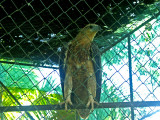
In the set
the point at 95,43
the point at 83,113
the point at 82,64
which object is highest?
the point at 95,43

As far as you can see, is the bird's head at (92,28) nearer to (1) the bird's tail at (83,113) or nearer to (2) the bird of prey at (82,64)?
(2) the bird of prey at (82,64)

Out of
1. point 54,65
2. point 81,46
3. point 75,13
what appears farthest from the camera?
point 54,65

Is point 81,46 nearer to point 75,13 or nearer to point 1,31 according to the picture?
point 75,13

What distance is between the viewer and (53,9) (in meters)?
2.75

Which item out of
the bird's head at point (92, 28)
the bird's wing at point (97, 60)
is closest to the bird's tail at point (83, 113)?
the bird's wing at point (97, 60)

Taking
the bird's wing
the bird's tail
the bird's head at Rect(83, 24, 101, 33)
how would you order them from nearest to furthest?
the bird's head at Rect(83, 24, 101, 33)
the bird's wing
the bird's tail

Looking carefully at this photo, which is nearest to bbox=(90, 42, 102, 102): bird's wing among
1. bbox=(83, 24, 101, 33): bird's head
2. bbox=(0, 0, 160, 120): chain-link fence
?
bbox=(0, 0, 160, 120): chain-link fence

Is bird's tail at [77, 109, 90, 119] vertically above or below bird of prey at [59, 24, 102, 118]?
below

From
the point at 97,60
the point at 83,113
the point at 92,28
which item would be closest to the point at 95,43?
the point at 97,60

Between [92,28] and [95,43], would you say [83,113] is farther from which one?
[92,28]

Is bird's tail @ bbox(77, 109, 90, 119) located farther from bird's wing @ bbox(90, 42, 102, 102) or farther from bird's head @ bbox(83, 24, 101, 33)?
bird's head @ bbox(83, 24, 101, 33)

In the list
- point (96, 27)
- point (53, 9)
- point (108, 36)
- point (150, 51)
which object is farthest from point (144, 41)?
point (53, 9)

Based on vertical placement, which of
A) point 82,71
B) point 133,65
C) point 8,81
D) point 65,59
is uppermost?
point 8,81

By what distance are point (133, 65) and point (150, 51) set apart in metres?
0.34
